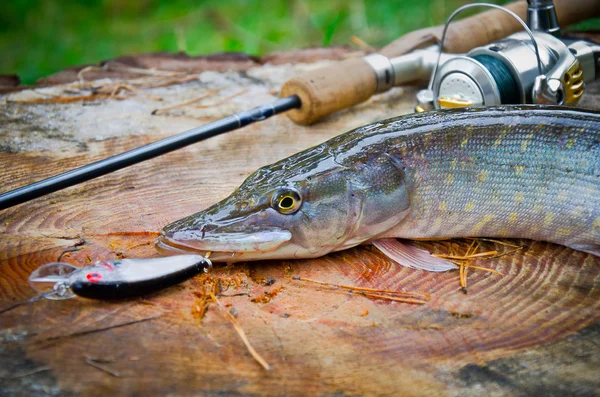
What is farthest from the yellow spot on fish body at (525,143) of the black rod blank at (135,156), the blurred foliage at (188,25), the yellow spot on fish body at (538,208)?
the blurred foliage at (188,25)

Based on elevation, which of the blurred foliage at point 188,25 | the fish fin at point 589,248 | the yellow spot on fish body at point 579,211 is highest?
the blurred foliage at point 188,25

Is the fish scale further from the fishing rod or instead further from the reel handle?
the reel handle

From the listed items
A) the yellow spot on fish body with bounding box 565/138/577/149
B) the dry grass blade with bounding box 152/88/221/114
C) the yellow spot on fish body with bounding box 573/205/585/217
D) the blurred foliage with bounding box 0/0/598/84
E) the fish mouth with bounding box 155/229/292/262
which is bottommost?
the yellow spot on fish body with bounding box 573/205/585/217

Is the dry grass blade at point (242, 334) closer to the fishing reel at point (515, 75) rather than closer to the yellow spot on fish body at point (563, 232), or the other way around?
the yellow spot on fish body at point (563, 232)

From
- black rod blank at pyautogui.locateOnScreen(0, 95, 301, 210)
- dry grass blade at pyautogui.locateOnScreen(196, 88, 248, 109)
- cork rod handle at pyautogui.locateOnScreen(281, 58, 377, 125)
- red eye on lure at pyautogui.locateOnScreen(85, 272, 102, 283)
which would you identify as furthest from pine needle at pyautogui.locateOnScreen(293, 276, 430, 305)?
dry grass blade at pyautogui.locateOnScreen(196, 88, 248, 109)

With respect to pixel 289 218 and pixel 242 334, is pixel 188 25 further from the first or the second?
pixel 242 334

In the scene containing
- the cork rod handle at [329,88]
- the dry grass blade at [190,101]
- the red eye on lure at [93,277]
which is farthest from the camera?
the dry grass blade at [190,101]

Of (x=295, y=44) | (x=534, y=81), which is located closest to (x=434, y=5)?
(x=295, y=44)
